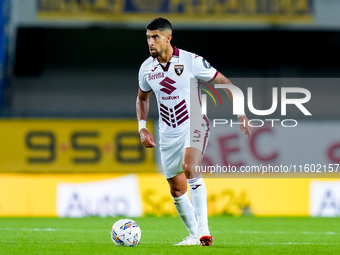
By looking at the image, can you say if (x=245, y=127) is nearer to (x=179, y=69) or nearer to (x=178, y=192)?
(x=179, y=69)

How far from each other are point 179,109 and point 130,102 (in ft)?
40.9

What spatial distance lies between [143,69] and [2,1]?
10.6 meters

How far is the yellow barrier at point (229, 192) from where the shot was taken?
46.4 feet

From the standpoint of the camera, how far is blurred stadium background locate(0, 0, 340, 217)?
14219 mm

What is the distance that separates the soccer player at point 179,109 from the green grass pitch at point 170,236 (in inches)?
19.4

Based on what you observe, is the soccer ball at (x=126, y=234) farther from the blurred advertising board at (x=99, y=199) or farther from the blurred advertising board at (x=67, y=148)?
the blurred advertising board at (x=67, y=148)

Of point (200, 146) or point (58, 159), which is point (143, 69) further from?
point (58, 159)

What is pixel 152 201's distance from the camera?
46.6ft

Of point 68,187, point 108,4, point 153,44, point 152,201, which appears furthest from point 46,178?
point 153,44

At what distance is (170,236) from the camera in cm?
927

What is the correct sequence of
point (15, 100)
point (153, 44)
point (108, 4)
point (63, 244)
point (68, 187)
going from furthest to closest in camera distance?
point (15, 100)
point (108, 4)
point (68, 187)
point (63, 244)
point (153, 44)

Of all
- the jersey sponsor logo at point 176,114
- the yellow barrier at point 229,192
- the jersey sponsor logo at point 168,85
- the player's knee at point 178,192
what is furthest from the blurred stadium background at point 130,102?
the jersey sponsor logo at point 168,85

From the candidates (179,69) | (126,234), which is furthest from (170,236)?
(179,69)

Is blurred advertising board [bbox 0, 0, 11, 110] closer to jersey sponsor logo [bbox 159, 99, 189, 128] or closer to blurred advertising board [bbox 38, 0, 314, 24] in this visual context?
blurred advertising board [bbox 38, 0, 314, 24]
